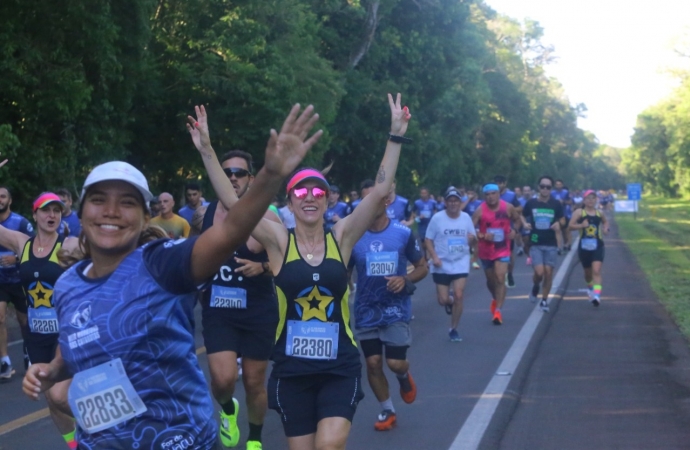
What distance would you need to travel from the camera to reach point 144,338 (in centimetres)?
314

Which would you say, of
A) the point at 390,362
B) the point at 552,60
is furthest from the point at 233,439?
the point at 552,60

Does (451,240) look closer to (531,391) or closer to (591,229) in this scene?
(531,391)

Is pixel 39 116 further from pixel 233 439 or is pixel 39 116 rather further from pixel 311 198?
pixel 311 198

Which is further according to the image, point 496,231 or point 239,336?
point 496,231

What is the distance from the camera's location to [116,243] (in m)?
3.19

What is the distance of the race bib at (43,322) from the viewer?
7.47 m

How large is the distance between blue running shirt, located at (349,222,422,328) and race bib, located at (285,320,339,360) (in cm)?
237

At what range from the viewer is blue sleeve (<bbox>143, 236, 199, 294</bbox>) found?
9.85 ft

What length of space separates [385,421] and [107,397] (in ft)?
16.5

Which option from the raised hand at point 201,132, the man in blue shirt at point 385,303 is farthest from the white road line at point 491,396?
the raised hand at point 201,132

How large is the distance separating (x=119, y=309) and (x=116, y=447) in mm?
454

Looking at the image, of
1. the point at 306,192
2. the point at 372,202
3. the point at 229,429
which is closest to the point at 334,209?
the point at 229,429

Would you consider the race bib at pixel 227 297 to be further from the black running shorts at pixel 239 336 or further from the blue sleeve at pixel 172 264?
the blue sleeve at pixel 172 264

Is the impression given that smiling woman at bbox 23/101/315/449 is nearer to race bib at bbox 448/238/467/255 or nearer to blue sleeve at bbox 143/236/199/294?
blue sleeve at bbox 143/236/199/294
